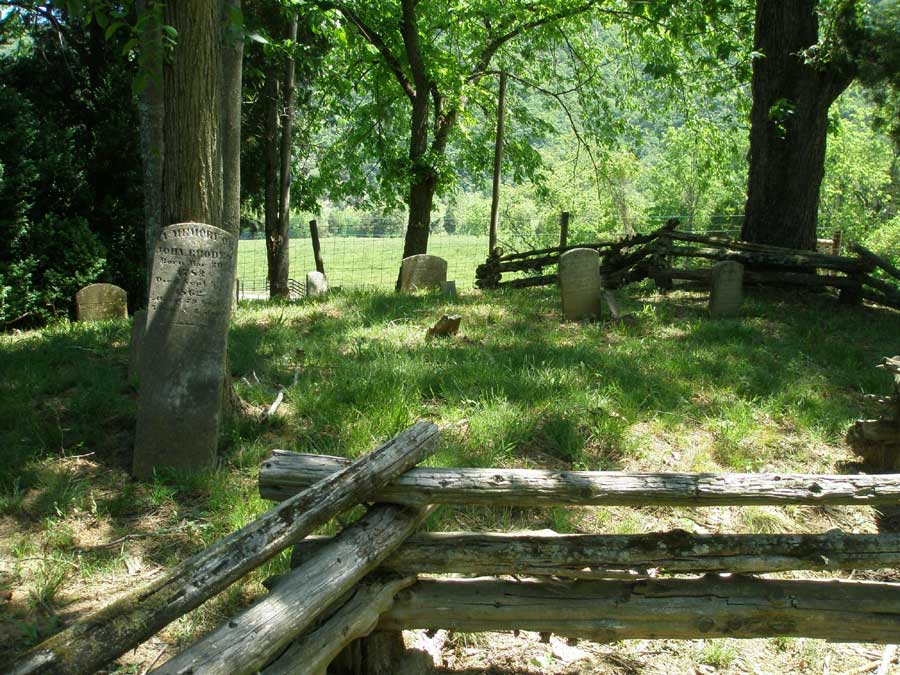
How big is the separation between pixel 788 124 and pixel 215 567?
10.9 m

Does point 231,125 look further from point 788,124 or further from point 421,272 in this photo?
point 788,124

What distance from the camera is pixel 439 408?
18.3 feet

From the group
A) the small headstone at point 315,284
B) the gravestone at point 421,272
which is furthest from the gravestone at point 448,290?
the small headstone at point 315,284

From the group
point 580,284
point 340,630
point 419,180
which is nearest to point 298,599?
point 340,630

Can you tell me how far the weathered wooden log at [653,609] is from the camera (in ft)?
10.1

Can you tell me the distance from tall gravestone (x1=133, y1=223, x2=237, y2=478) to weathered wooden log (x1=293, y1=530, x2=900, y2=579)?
196 centimetres

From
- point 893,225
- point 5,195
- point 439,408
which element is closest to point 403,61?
point 5,195

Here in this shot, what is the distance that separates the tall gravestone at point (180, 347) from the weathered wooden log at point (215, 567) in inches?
80.1

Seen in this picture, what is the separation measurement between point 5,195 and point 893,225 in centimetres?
3406

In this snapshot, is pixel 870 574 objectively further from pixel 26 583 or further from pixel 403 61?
pixel 403 61

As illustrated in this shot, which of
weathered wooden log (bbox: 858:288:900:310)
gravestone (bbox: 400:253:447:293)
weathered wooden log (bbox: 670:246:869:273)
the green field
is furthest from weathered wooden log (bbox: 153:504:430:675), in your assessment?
the green field

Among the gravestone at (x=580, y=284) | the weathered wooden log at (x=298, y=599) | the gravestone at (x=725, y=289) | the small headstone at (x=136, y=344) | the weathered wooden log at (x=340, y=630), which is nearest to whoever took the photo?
the weathered wooden log at (x=298, y=599)

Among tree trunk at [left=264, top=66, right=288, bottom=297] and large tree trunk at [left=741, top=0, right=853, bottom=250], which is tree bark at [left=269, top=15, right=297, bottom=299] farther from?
large tree trunk at [left=741, top=0, right=853, bottom=250]

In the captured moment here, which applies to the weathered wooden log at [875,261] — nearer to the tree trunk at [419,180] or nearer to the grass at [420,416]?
the grass at [420,416]
